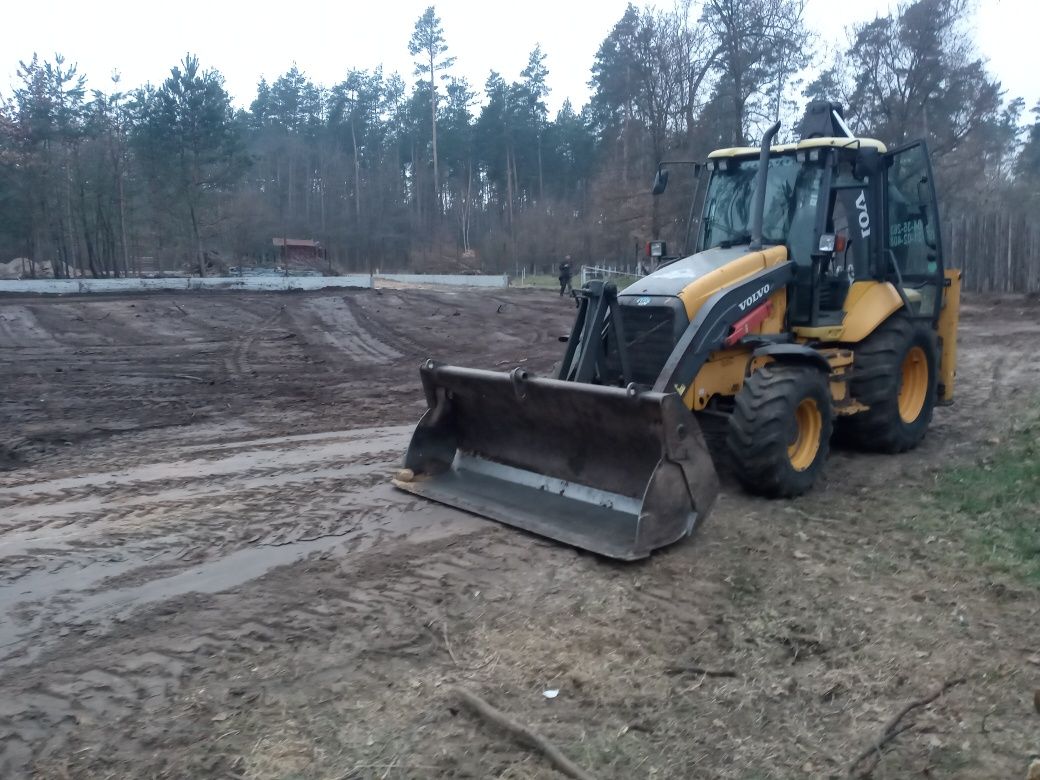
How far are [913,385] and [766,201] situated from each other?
243 centimetres

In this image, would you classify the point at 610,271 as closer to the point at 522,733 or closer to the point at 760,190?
the point at 760,190

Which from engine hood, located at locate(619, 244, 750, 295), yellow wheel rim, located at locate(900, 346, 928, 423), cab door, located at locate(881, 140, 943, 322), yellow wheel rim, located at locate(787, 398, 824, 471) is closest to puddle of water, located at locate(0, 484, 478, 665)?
engine hood, located at locate(619, 244, 750, 295)

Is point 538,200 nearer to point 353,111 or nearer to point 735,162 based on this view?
point 353,111

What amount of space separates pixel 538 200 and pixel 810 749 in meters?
53.0

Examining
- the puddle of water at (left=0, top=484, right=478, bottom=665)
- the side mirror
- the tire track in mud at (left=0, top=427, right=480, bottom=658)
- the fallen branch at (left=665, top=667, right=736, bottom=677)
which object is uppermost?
the side mirror

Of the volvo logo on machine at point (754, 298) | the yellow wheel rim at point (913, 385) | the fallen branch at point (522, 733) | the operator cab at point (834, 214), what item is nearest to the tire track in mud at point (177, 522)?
the fallen branch at point (522, 733)

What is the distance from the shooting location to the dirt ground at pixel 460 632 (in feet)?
12.3

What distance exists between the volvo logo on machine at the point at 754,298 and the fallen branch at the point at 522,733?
12.9 feet

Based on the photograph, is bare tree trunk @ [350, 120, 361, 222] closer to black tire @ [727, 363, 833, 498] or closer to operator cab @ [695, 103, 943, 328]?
operator cab @ [695, 103, 943, 328]

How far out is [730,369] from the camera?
7109 millimetres

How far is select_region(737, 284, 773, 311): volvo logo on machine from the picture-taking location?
22.8 feet

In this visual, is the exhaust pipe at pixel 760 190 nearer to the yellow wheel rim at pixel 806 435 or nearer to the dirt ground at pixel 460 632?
the yellow wheel rim at pixel 806 435

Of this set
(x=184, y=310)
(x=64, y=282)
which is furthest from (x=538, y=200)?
(x=184, y=310)

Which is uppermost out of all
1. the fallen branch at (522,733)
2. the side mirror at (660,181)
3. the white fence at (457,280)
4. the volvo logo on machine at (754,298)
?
the side mirror at (660,181)
